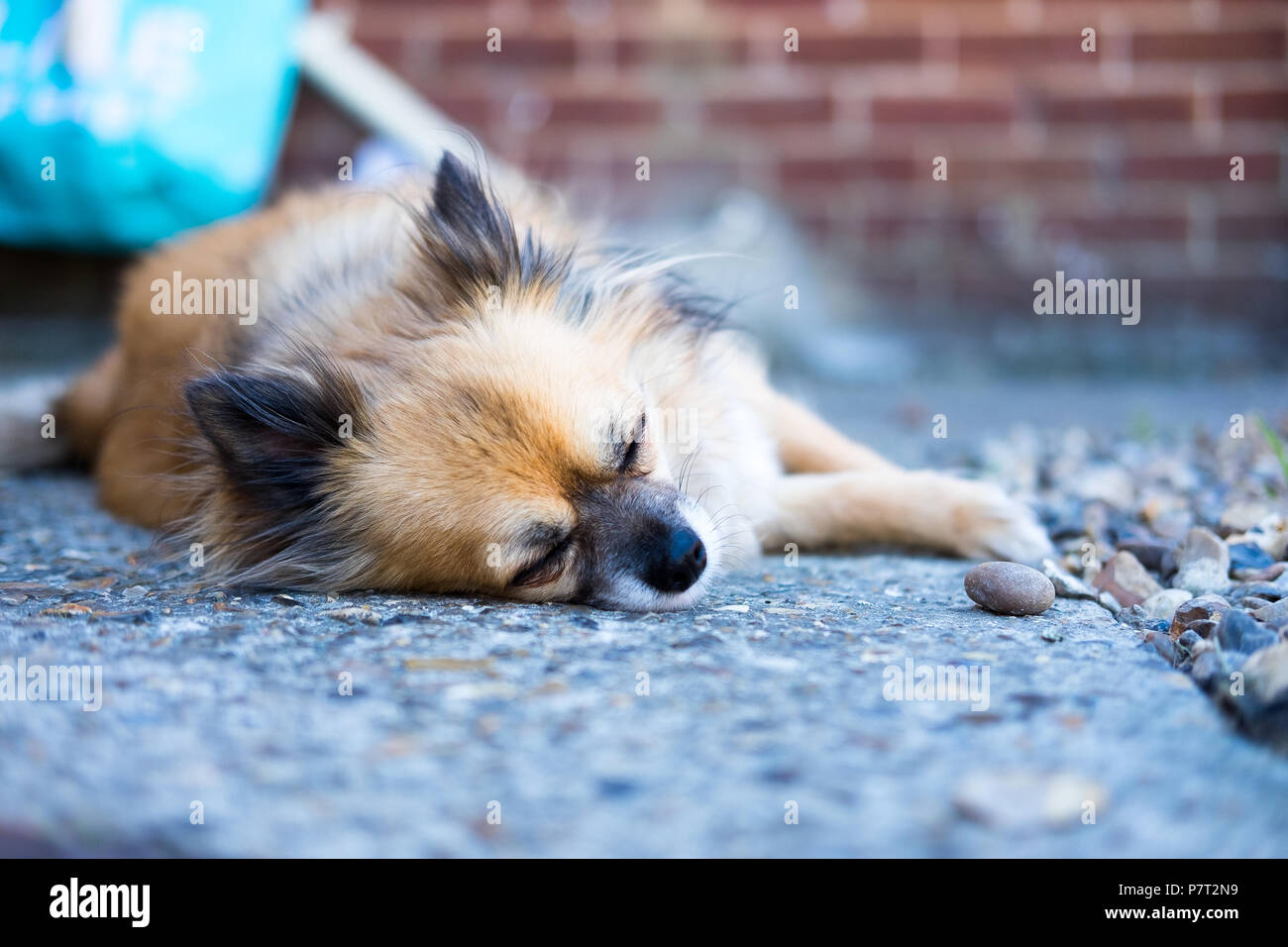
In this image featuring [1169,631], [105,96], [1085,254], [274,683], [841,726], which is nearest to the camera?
[841,726]

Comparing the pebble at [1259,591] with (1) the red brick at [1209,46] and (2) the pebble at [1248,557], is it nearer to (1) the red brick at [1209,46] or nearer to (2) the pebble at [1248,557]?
(2) the pebble at [1248,557]

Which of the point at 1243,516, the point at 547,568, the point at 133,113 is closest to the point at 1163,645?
the point at 1243,516

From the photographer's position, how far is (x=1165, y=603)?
2162 millimetres

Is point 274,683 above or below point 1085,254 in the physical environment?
below

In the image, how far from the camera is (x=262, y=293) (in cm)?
289

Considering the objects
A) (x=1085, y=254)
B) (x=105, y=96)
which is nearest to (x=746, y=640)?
(x=105, y=96)

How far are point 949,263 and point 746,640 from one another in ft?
13.7

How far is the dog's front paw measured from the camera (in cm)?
258

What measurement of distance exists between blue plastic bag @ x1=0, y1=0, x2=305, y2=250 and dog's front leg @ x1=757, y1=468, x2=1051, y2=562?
3.35 m

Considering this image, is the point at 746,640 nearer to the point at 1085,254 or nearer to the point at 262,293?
the point at 262,293

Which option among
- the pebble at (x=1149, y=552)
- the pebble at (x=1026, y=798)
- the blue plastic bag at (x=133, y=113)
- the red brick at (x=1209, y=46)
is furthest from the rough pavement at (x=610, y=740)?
the red brick at (x=1209, y=46)

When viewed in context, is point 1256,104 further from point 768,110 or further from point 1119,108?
point 768,110

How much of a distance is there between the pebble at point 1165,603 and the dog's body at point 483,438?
425 mm

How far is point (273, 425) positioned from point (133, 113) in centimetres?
305
